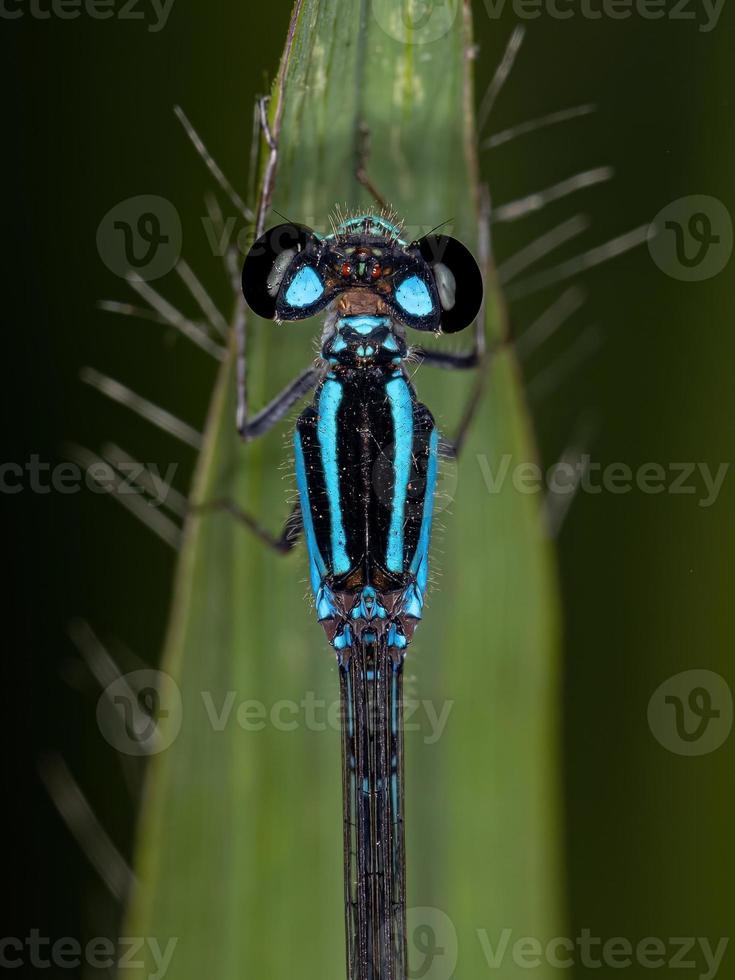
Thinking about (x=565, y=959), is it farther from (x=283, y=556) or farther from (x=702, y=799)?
(x=283, y=556)

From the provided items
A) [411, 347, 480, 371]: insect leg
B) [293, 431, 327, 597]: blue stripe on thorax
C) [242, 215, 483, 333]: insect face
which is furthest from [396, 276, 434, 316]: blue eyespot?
[293, 431, 327, 597]: blue stripe on thorax

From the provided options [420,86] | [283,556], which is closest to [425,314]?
[420,86]

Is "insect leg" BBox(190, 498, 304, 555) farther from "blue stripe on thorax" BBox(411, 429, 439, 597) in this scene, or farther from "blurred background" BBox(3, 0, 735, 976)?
"blurred background" BBox(3, 0, 735, 976)

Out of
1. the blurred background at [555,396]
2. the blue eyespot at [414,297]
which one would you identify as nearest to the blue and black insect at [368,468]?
the blue eyespot at [414,297]

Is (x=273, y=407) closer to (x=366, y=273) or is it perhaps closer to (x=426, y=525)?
(x=366, y=273)

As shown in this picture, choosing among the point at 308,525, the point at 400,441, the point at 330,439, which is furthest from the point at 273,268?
the point at 308,525

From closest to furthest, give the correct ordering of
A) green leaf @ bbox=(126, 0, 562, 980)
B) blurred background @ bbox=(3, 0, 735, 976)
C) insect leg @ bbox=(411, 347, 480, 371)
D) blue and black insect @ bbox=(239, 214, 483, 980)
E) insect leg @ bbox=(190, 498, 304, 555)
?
green leaf @ bbox=(126, 0, 562, 980)
insect leg @ bbox=(190, 498, 304, 555)
blue and black insect @ bbox=(239, 214, 483, 980)
insect leg @ bbox=(411, 347, 480, 371)
blurred background @ bbox=(3, 0, 735, 976)

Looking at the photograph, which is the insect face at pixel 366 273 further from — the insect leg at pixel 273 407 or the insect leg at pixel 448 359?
→ the insect leg at pixel 273 407
